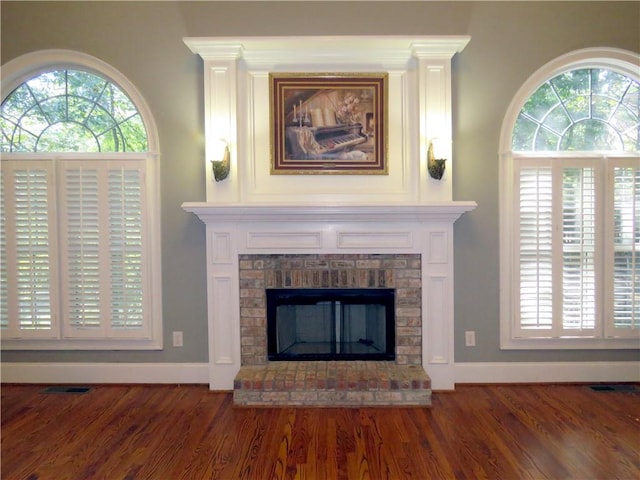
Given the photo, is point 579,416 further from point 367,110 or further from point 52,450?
point 52,450

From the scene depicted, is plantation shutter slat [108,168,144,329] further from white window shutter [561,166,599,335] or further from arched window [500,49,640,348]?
white window shutter [561,166,599,335]

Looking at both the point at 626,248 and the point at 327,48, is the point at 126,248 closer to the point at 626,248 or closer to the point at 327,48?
the point at 327,48

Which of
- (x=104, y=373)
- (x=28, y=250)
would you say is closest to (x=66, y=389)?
(x=104, y=373)

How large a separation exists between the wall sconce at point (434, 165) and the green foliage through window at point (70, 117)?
7.44 feet

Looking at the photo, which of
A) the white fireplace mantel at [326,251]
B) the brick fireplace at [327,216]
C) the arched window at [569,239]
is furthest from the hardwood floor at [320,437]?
the arched window at [569,239]

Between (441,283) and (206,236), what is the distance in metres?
1.88

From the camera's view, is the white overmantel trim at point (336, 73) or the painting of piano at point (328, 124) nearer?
the white overmantel trim at point (336, 73)

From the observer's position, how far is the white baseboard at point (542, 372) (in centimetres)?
338

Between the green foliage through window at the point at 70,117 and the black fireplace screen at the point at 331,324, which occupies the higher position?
the green foliage through window at the point at 70,117

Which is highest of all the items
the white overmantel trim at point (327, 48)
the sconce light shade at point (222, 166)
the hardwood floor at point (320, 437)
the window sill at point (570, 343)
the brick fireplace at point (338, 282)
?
the white overmantel trim at point (327, 48)

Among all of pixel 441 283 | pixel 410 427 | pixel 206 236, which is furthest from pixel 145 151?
pixel 410 427

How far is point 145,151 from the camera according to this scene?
3.40 metres

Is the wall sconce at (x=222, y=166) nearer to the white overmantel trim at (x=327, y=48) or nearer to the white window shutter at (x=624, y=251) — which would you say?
the white overmantel trim at (x=327, y=48)

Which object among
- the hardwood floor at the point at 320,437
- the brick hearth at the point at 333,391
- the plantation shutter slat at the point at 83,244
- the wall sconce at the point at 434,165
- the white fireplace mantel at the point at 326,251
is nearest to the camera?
the hardwood floor at the point at 320,437
